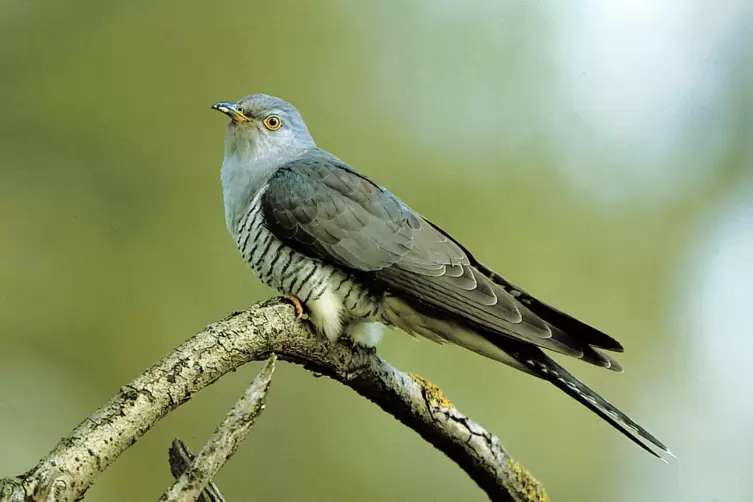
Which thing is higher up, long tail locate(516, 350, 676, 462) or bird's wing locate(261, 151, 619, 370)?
bird's wing locate(261, 151, 619, 370)

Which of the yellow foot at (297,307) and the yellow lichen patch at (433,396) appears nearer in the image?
the yellow foot at (297,307)

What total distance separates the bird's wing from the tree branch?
197 millimetres

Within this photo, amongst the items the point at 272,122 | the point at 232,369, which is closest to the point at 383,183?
the point at 272,122

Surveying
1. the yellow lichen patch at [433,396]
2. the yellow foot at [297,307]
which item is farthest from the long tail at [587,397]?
the yellow foot at [297,307]

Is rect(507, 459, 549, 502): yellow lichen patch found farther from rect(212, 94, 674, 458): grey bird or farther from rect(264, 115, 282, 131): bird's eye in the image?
rect(264, 115, 282, 131): bird's eye

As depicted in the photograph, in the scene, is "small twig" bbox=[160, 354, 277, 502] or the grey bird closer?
"small twig" bbox=[160, 354, 277, 502]

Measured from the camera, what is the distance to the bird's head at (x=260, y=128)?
74.5 inches

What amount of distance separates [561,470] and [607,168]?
1.13 meters

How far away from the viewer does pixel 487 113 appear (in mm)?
2582

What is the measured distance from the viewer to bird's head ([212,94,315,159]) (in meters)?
1.89

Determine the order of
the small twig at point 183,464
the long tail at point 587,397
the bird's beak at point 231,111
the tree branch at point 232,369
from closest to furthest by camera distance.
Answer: the tree branch at point 232,369, the small twig at point 183,464, the long tail at point 587,397, the bird's beak at point 231,111

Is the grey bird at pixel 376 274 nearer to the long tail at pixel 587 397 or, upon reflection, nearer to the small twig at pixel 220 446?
the long tail at pixel 587 397

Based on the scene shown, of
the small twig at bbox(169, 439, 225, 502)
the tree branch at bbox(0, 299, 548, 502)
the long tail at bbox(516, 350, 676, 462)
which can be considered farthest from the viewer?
the long tail at bbox(516, 350, 676, 462)

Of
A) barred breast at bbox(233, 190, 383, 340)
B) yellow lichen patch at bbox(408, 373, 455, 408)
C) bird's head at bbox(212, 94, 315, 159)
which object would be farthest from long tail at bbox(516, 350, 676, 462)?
bird's head at bbox(212, 94, 315, 159)
